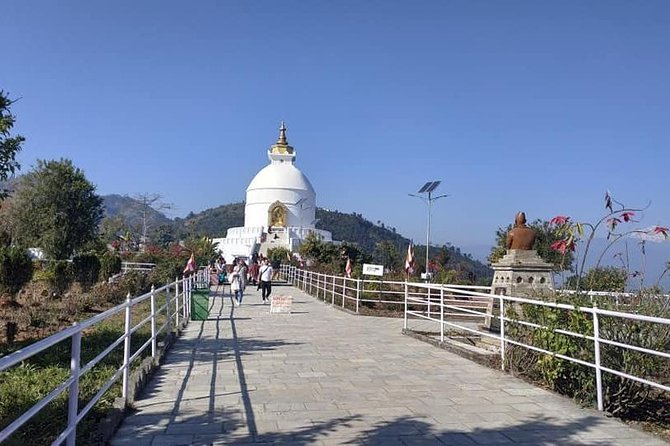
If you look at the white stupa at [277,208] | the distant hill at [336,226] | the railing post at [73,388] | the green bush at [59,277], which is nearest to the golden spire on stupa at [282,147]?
the white stupa at [277,208]

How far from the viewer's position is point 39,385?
7230 millimetres

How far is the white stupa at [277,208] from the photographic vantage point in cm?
7075

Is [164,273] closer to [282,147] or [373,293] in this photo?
[373,293]

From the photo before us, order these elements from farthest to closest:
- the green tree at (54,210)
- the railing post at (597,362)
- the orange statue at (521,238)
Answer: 1. the green tree at (54,210)
2. the orange statue at (521,238)
3. the railing post at (597,362)

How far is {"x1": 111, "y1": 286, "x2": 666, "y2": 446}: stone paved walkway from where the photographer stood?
518cm

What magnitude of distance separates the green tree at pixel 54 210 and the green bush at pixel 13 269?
22.5 metres

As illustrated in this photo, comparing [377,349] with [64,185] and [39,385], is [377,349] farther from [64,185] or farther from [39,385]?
[64,185]

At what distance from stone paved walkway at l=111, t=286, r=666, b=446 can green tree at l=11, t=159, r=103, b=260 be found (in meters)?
32.7

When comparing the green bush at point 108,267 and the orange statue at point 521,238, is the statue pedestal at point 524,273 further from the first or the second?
the green bush at point 108,267

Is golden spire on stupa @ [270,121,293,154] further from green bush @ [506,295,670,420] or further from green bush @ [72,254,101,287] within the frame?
green bush @ [506,295,670,420]

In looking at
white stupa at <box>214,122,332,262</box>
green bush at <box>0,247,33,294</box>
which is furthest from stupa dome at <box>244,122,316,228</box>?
green bush at <box>0,247,33,294</box>

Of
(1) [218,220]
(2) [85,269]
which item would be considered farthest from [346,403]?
(1) [218,220]

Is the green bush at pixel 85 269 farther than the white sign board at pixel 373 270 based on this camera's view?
Yes

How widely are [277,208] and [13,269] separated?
59477 millimetres
